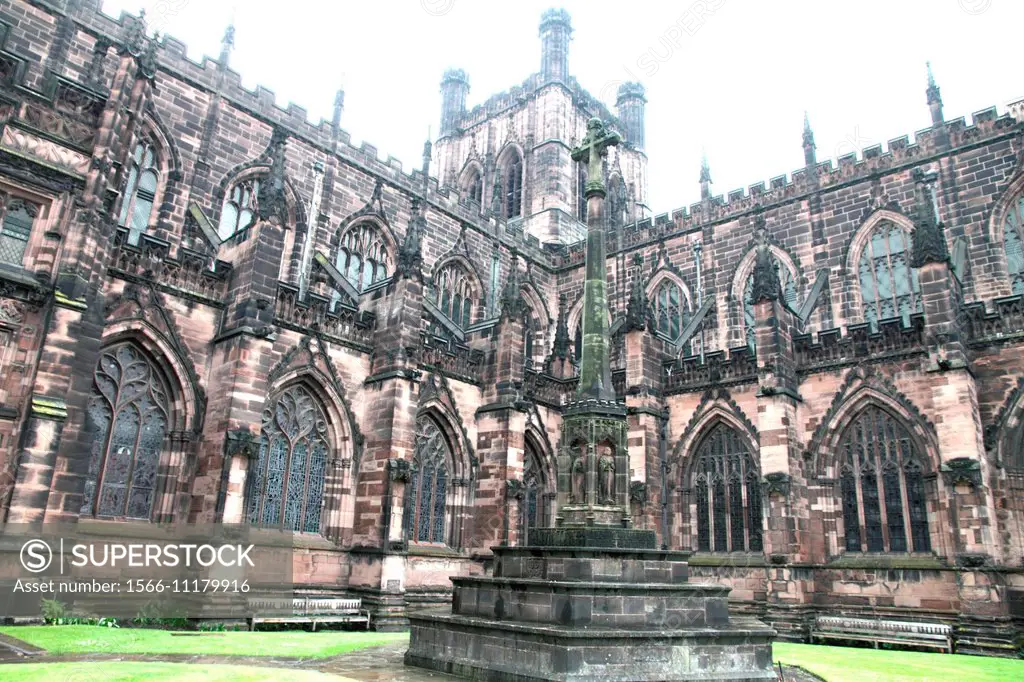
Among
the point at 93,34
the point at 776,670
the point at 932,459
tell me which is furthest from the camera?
the point at 93,34

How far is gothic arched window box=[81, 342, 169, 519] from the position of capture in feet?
48.2

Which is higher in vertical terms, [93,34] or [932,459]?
[93,34]

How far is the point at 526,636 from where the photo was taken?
9172 millimetres

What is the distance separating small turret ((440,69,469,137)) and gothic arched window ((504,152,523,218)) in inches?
209

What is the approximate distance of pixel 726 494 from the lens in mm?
21672

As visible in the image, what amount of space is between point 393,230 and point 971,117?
1899cm

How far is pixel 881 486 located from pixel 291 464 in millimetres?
14621

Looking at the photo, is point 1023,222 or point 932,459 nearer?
point 932,459

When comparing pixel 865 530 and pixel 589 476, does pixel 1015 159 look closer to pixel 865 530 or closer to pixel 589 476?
pixel 865 530

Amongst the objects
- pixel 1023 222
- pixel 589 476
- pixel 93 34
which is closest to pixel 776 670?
pixel 589 476

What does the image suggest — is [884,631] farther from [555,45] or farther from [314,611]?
[555,45]

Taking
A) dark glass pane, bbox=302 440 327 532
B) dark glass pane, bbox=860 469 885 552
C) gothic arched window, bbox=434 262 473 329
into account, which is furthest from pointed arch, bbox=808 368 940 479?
gothic arched window, bbox=434 262 473 329

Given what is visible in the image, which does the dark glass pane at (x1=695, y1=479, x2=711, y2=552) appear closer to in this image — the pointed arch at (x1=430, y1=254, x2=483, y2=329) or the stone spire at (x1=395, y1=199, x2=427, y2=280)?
the stone spire at (x1=395, y1=199, x2=427, y2=280)

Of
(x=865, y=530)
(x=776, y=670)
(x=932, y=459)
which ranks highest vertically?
(x=932, y=459)
